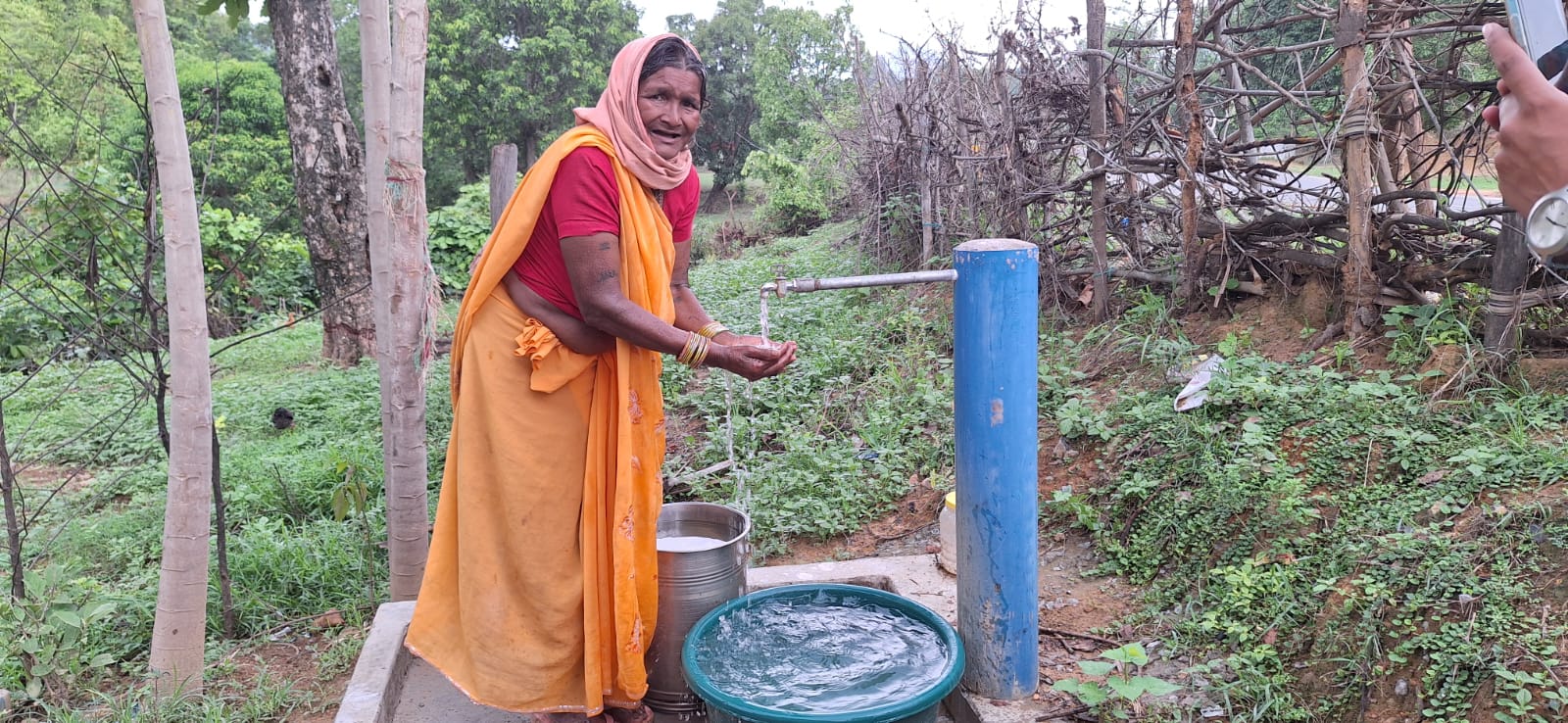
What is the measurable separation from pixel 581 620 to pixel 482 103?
24073 mm

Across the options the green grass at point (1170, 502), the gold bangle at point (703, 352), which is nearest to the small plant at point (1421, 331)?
the green grass at point (1170, 502)

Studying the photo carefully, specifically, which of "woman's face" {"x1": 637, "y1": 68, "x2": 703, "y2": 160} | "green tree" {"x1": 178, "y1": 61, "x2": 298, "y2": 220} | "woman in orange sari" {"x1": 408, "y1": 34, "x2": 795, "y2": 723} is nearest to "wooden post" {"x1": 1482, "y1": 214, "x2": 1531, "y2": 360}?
"woman in orange sari" {"x1": 408, "y1": 34, "x2": 795, "y2": 723}

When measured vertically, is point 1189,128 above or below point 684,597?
above

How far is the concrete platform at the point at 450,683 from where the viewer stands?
236 cm

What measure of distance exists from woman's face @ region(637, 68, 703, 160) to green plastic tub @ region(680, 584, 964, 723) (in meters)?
1.16

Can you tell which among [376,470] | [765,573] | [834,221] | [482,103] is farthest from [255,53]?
[765,573]

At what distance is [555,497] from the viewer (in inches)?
88.7

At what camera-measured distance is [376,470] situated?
14.8 feet

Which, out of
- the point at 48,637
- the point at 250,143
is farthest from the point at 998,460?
the point at 250,143

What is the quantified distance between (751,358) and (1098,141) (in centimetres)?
325

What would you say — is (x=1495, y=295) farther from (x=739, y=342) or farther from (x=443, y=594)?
(x=443, y=594)

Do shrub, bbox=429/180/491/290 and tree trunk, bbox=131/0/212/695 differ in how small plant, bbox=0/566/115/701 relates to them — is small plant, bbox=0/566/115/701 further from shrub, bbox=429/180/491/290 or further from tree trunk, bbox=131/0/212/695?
shrub, bbox=429/180/491/290

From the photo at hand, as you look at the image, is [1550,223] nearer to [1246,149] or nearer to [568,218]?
[568,218]

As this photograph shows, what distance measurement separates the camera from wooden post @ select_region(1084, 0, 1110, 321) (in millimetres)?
4617
